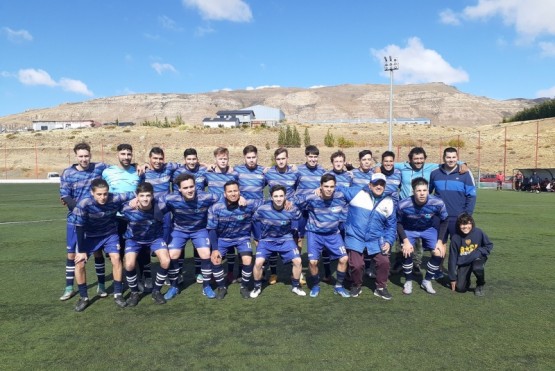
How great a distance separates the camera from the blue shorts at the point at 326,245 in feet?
16.5

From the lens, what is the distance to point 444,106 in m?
150

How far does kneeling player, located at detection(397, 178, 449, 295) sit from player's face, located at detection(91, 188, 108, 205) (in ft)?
11.5

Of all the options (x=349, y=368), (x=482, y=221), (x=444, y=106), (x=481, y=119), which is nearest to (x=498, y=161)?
(x=482, y=221)

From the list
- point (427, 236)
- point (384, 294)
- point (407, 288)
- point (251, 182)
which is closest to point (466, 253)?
point (427, 236)

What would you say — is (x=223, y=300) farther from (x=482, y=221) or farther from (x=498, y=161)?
(x=498, y=161)

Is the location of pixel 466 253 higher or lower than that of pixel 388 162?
lower

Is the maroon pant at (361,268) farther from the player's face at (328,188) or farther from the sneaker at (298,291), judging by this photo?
the player's face at (328,188)

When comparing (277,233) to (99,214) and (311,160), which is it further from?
(99,214)

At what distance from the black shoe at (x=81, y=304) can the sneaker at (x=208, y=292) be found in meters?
1.30

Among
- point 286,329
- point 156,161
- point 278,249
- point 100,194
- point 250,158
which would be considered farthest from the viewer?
point 250,158

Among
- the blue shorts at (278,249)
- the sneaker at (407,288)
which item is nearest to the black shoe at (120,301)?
the blue shorts at (278,249)

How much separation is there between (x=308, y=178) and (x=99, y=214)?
270 cm

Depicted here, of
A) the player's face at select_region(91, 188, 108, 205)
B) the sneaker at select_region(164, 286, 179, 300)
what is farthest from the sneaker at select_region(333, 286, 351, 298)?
the player's face at select_region(91, 188, 108, 205)

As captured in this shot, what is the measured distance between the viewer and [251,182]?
566 cm
